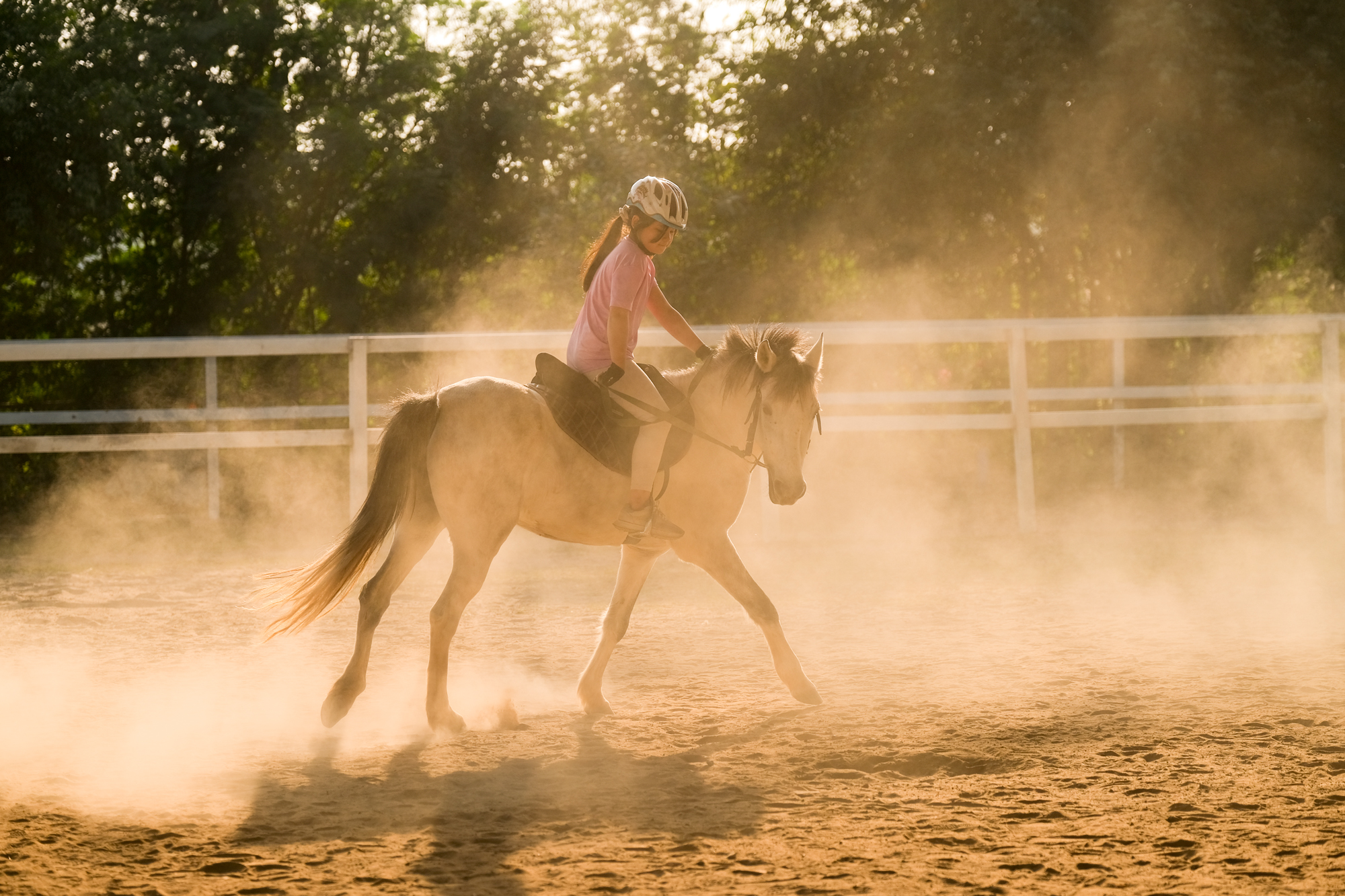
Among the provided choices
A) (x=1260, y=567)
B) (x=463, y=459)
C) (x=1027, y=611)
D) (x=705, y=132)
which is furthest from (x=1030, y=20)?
(x=463, y=459)

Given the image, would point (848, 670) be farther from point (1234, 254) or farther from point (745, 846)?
point (1234, 254)

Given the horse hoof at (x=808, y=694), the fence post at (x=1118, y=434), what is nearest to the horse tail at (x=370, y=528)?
the horse hoof at (x=808, y=694)

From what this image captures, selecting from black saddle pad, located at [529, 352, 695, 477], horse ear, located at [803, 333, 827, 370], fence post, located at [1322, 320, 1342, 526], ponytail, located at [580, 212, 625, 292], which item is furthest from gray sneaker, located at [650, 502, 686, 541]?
fence post, located at [1322, 320, 1342, 526]

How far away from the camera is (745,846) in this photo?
12.3 feet

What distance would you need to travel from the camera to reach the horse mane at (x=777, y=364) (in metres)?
5.63

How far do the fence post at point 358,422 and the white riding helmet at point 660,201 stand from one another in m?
5.91

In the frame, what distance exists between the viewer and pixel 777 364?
5.67m

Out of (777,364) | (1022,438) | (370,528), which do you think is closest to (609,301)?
(777,364)

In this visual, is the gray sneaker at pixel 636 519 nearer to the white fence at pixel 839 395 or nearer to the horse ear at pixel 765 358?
the horse ear at pixel 765 358

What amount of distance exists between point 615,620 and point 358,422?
19.1ft

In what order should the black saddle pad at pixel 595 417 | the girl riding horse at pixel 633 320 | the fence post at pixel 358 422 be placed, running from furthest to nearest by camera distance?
1. the fence post at pixel 358 422
2. the black saddle pad at pixel 595 417
3. the girl riding horse at pixel 633 320

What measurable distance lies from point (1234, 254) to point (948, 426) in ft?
26.6

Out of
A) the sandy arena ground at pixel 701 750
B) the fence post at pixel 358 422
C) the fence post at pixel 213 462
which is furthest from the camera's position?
the fence post at pixel 213 462

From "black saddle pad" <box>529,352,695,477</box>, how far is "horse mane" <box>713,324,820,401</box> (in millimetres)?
272
